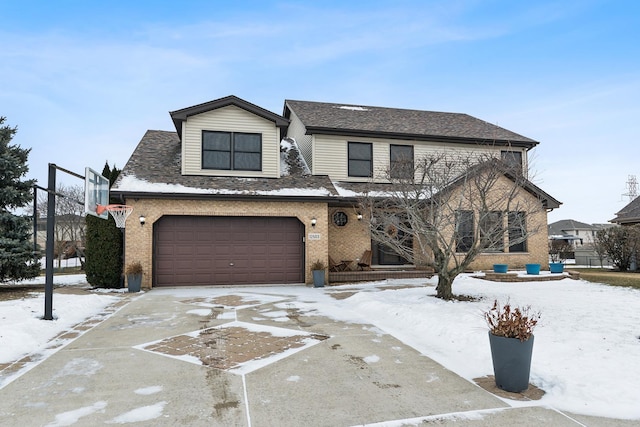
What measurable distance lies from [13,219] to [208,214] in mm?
6018

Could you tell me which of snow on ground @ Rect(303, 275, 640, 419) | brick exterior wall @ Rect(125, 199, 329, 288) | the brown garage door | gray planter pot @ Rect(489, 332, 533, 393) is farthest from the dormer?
gray planter pot @ Rect(489, 332, 533, 393)

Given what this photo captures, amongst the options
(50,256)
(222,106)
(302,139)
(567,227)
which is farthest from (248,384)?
(567,227)

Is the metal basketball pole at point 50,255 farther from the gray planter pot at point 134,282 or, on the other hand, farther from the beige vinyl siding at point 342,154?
the beige vinyl siding at point 342,154

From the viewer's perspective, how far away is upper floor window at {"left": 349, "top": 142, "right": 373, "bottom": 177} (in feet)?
55.5

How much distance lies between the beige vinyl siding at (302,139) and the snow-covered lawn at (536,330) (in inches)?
278

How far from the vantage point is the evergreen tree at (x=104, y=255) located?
13.1 meters

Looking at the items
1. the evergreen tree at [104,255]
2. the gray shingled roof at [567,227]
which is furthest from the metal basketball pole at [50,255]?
the gray shingled roof at [567,227]

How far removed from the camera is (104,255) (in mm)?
13133

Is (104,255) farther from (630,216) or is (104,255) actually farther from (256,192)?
(630,216)

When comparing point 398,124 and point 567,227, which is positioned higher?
point 398,124

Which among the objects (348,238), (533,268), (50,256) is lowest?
(533,268)

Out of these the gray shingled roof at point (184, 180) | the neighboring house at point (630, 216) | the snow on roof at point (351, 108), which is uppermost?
the snow on roof at point (351, 108)

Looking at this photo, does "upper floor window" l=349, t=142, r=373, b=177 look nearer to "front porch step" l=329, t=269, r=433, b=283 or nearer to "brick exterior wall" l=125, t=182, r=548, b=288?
"brick exterior wall" l=125, t=182, r=548, b=288

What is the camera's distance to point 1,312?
7.80 metres
